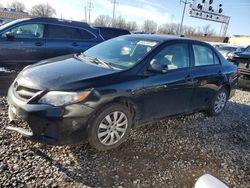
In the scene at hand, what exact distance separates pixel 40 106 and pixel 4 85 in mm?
3882

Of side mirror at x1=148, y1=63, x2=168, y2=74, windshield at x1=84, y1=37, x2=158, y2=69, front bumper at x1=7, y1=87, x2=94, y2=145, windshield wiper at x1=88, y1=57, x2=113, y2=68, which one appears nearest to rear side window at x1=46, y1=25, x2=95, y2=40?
windshield at x1=84, y1=37, x2=158, y2=69

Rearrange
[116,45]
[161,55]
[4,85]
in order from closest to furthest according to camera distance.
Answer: [161,55] < [116,45] < [4,85]

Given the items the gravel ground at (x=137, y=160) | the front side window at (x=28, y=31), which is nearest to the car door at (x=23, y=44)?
the front side window at (x=28, y=31)

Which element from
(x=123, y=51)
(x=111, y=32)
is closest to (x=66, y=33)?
(x=111, y=32)

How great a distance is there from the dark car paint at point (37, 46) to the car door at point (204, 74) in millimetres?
3928

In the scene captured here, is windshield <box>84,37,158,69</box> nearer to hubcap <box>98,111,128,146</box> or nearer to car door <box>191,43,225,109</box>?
hubcap <box>98,111,128,146</box>

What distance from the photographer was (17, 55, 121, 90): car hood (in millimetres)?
3258

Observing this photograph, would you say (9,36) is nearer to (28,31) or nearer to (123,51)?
(28,31)

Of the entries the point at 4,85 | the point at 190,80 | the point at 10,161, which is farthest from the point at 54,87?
the point at 4,85

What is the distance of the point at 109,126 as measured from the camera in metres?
3.55

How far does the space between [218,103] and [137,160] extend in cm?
290

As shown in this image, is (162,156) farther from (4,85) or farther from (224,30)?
(224,30)

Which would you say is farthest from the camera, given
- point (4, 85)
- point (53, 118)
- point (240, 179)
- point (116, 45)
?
point (4, 85)

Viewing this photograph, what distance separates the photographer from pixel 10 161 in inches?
125
